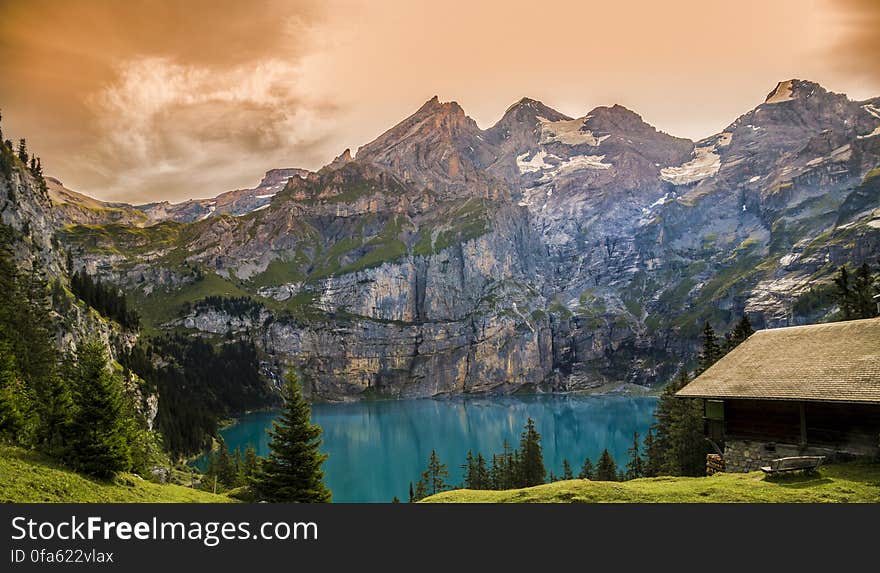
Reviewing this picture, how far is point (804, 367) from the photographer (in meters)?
25.4

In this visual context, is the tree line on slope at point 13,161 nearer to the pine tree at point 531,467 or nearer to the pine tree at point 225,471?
the pine tree at point 225,471

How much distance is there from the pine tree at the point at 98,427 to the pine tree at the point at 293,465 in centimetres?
642

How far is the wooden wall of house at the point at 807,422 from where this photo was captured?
74.1ft

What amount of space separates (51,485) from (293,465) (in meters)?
10.9

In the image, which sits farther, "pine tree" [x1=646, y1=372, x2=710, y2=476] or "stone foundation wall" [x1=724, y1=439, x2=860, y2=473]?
"pine tree" [x1=646, y1=372, x2=710, y2=476]

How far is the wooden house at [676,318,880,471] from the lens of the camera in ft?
74.2

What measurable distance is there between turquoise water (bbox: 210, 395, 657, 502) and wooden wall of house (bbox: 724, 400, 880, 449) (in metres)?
60.6

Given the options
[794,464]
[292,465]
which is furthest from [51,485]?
[794,464]

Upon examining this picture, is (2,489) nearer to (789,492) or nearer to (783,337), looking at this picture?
(789,492)

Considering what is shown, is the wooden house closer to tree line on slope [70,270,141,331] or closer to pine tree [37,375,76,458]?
pine tree [37,375,76,458]

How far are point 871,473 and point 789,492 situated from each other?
4791mm

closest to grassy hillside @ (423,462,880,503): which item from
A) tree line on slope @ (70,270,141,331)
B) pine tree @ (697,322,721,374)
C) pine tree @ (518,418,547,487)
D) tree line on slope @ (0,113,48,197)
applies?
pine tree @ (697,322,721,374)
